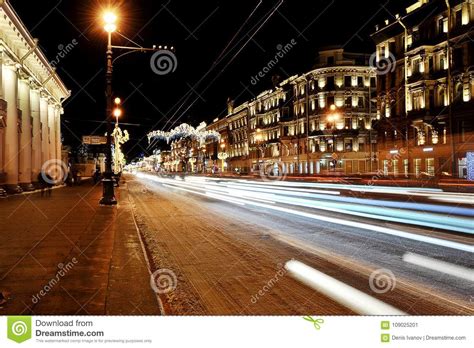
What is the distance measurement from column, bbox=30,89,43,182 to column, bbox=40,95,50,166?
2.45 meters

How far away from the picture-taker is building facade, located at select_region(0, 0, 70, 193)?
1043 inches

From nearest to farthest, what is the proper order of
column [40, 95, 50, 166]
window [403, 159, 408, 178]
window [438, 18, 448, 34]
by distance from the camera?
column [40, 95, 50, 166], window [438, 18, 448, 34], window [403, 159, 408, 178]

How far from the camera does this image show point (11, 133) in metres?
27.4

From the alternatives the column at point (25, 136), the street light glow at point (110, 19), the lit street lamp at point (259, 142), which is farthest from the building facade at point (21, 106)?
the lit street lamp at point (259, 142)

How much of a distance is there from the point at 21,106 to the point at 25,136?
Result: 208cm

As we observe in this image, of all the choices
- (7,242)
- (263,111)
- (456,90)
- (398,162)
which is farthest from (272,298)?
(263,111)

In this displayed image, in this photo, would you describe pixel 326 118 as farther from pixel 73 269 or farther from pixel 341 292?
pixel 341 292

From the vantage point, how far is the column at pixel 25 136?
105ft

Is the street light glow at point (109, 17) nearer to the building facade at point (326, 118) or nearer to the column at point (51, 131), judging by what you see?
the column at point (51, 131)

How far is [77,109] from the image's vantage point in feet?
198

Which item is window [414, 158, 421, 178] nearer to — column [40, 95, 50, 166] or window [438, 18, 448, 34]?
window [438, 18, 448, 34]

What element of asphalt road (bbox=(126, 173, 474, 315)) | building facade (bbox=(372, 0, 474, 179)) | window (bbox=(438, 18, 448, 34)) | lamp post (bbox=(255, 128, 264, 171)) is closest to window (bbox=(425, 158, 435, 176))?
building facade (bbox=(372, 0, 474, 179))

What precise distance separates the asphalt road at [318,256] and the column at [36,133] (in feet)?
75.2
